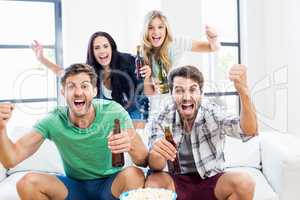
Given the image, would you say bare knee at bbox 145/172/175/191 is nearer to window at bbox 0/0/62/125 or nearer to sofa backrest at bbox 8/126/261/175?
sofa backrest at bbox 8/126/261/175

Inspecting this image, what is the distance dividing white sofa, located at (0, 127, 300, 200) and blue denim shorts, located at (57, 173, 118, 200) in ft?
1.18

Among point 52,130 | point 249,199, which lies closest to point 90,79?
point 52,130

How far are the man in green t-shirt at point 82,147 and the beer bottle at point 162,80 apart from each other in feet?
1.88

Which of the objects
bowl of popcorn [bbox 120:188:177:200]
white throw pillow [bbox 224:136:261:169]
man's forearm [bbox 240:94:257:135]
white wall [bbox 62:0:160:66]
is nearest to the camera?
bowl of popcorn [bbox 120:188:177:200]

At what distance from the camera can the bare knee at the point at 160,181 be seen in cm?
158

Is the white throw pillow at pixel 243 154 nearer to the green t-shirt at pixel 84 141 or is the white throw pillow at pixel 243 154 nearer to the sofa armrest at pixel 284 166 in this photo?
the sofa armrest at pixel 284 166

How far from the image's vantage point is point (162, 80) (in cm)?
221

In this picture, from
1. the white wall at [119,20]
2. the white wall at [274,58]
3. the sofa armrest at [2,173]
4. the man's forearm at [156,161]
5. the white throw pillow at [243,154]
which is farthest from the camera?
the white wall at [119,20]

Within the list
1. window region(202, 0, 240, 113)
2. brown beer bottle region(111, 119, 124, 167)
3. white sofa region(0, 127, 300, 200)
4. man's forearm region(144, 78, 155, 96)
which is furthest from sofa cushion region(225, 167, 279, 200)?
window region(202, 0, 240, 113)

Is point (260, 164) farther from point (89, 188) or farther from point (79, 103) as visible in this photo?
point (79, 103)

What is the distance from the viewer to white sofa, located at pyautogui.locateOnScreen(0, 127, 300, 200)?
1.70m

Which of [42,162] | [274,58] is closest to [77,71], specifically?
[42,162]

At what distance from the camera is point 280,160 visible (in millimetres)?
1738

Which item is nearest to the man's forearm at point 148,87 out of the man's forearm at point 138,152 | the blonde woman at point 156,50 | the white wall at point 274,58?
the blonde woman at point 156,50
